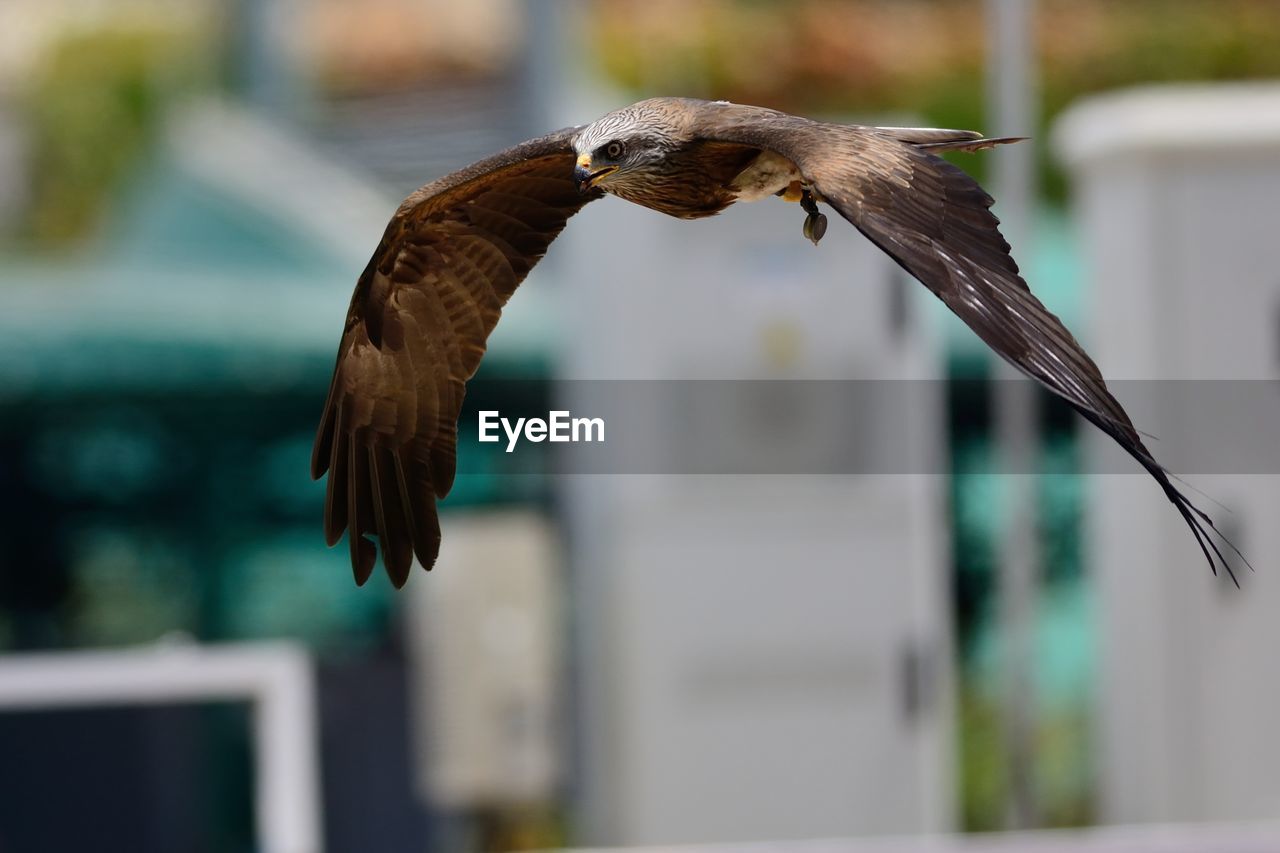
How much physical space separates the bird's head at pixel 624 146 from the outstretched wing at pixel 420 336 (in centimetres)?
17

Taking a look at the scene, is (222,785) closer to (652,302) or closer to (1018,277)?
(652,302)

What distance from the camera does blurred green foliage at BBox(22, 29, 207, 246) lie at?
19.4ft

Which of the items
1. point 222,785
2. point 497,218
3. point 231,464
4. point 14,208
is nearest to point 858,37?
point 14,208

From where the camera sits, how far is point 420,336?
3.97ft

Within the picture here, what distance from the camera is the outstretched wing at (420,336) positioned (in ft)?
3.75

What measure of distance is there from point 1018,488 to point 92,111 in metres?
4.05

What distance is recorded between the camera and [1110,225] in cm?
344

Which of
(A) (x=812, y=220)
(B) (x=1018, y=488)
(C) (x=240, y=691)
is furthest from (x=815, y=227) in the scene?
(B) (x=1018, y=488)

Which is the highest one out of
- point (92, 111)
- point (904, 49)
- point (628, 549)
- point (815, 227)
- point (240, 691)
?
point (904, 49)

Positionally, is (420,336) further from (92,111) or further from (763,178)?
(92,111)

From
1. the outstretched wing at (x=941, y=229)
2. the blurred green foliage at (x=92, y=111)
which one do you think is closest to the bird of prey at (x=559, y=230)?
the outstretched wing at (x=941, y=229)

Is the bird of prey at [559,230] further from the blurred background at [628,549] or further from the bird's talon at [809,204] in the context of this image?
the blurred background at [628,549]

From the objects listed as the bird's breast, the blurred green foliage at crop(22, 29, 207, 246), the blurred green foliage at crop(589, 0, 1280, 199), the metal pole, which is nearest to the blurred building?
the metal pole

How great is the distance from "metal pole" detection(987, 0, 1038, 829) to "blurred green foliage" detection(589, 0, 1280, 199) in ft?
9.85
